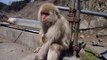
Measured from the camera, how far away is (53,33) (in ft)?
15.2

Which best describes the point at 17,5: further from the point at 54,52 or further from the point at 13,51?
the point at 54,52

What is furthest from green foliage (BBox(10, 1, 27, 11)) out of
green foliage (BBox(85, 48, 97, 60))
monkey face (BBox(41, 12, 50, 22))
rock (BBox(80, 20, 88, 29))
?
monkey face (BBox(41, 12, 50, 22))

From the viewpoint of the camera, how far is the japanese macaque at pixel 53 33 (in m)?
4.59

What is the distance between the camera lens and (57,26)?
4.66 metres

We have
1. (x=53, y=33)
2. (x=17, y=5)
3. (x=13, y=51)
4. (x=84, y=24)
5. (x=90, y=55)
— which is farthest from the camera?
(x=17, y=5)

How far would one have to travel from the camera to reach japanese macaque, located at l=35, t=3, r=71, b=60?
4.59 meters

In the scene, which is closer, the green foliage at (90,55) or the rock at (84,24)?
the green foliage at (90,55)

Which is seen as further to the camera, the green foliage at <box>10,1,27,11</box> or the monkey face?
the green foliage at <box>10,1,27,11</box>

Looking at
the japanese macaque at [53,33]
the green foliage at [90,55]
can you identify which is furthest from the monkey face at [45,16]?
the green foliage at [90,55]

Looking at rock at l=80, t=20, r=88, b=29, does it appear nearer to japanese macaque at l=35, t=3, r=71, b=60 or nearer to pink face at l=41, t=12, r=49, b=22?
japanese macaque at l=35, t=3, r=71, b=60

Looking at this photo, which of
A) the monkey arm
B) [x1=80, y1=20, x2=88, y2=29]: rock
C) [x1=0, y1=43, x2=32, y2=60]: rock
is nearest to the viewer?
the monkey arm

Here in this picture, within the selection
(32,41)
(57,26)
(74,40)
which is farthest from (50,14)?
(32,41)

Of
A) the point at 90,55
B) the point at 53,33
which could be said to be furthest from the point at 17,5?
the point at 53,33

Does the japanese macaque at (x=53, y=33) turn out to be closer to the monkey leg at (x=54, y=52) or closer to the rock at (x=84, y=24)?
the monkey leg at (x=54, y=52)
